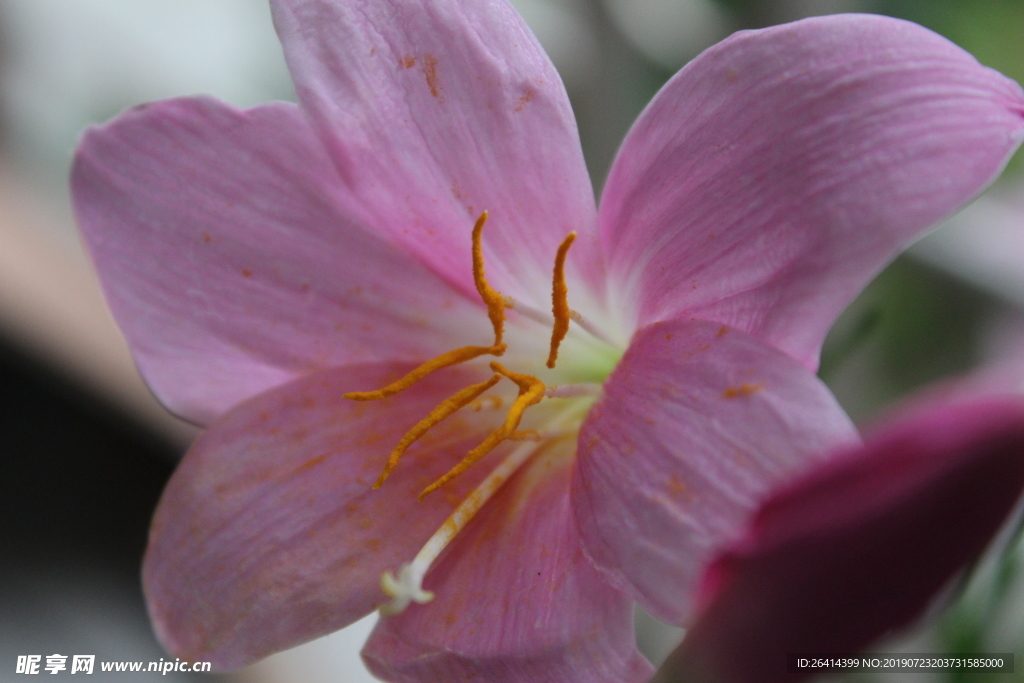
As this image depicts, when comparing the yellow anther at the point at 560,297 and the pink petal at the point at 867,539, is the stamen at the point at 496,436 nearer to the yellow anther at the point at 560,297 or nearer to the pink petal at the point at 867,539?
the yellow anther at the point at 560,297

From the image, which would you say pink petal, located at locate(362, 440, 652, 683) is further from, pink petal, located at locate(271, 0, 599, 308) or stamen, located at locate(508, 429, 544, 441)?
pink petal, located at locate(271, 0, 599, 308)

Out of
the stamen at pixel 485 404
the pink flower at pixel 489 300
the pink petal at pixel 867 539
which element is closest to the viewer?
the pink petal at pixel 867 539

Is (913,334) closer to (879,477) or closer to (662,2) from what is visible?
(662,2)

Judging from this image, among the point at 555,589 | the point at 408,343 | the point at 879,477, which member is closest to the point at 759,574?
the point at 879,477

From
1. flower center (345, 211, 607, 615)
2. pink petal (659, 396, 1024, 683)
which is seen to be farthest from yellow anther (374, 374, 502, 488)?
pink petal (659, 396, 1024, 683)

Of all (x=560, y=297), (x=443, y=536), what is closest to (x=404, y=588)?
(x=443, y=536)

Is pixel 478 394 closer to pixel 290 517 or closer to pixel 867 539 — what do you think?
pixel 290 517

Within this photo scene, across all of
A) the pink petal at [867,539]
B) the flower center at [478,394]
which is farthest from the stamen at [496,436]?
the pink petal at [867,539]
